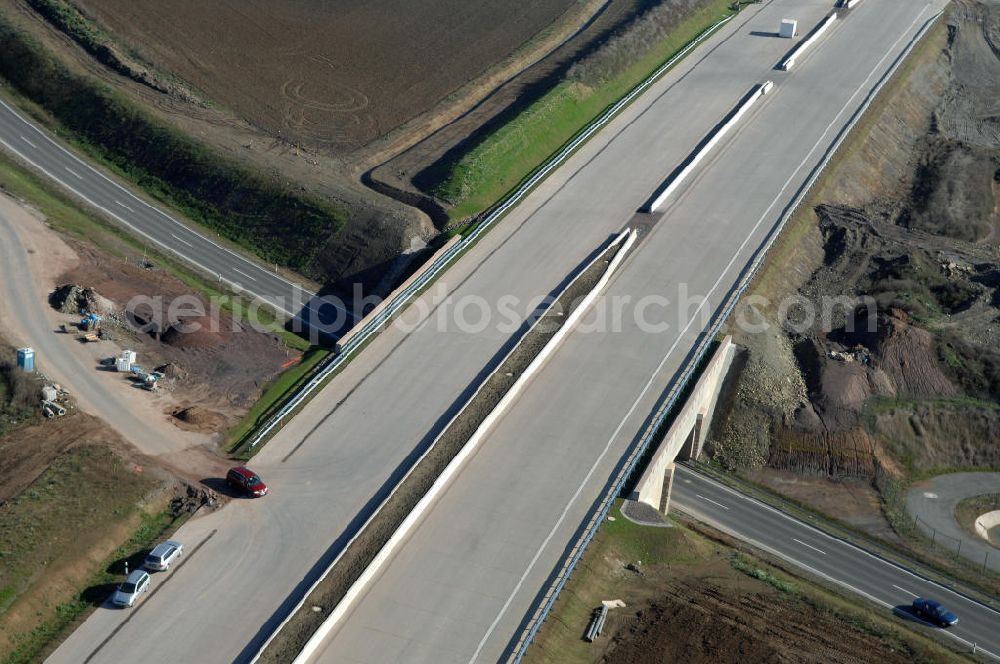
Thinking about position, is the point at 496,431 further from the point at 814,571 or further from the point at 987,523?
the point at 987,523

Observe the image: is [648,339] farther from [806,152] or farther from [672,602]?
[806,152]

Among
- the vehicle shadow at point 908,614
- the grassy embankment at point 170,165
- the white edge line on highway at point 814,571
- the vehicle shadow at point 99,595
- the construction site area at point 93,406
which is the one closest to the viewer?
the vehicle shadow at point 99,595

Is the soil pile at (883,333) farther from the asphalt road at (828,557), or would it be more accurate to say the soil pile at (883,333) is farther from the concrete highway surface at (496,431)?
the concrete highway surface at (496,431)

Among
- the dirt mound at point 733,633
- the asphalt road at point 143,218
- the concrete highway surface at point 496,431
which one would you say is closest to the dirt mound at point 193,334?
the asphalt road at point 143,218

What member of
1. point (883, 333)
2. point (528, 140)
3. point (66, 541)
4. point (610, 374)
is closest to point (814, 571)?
point (610, 374)

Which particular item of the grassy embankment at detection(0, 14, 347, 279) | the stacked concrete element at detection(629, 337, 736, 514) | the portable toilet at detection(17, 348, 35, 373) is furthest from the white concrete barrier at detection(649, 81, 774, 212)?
the portable toilet at detection(17, 348, 35, 373)

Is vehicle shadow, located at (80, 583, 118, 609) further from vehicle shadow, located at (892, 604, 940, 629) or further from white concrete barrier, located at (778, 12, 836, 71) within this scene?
white concrete barrier, located at (778, 12, 836, 71)
